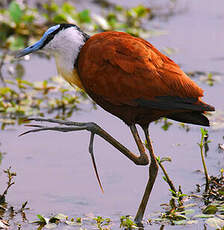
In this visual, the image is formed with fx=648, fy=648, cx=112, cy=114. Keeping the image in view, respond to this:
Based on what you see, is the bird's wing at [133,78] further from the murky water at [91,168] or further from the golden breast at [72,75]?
the murky water at [91,168]

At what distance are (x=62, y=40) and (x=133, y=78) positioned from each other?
1.99ft

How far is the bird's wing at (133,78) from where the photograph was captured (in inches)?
171

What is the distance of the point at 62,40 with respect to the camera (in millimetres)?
4582

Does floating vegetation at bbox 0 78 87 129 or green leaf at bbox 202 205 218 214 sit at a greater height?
floating vegetation at bbox 0 78 87 129

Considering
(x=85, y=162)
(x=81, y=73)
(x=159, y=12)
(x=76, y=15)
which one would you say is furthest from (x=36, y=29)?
(x=81, y=73)

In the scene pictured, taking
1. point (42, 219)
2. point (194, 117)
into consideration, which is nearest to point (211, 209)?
point (194, 117)

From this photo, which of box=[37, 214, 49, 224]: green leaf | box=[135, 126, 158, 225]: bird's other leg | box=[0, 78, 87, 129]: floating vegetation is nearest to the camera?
box=[37, 214, 49, 224]: green leaf

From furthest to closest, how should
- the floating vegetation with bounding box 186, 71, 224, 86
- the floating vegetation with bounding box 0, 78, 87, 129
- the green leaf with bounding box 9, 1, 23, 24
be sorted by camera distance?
1. the green leaf with bounding box 9, 1, 23, 24
2. the floating vegetation with bounding box 186, 71, 224, 86
3. the floating vegetation with bounding box 0, 78, 87, 129

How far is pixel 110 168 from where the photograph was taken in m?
5.39

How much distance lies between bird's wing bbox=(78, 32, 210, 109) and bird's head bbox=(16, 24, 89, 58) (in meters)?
0.15

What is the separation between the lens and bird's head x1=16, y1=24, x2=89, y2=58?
4.54 meters

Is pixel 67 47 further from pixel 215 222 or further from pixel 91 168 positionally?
pixel 215 222

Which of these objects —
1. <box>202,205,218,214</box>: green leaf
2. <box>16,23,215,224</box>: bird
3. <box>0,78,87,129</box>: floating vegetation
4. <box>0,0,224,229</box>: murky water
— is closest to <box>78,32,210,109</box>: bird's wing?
<box>16,23,215,224</box>: bird

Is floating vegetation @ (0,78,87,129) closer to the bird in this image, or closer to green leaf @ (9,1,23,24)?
green leaf @ (9,1,23,24)
